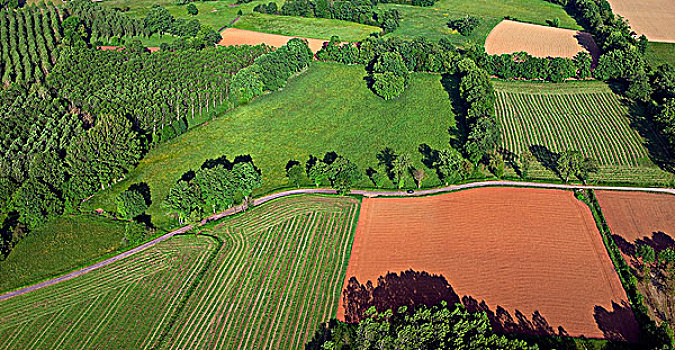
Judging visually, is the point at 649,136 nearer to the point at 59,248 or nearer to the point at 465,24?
the point at 465,24

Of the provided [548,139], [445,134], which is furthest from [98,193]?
[548,139]

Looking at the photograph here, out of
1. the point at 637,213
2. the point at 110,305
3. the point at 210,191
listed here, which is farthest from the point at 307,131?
the point at 637,213

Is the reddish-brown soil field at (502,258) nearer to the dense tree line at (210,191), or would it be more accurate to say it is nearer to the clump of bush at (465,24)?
the dense tree line at (210,191)

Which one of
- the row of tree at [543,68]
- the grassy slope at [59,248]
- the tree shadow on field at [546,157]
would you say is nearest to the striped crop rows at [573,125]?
the tree shadow on field at [546,157]

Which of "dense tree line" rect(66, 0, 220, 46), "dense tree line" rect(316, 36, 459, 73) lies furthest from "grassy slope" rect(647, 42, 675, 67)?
"dense tree line" rect(66, 0, 220, 46)

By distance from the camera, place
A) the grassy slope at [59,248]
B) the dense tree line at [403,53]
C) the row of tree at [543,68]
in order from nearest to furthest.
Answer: the grassy slope at [59,248] → the row of tree at [543,68] → the dense tree line at [403,53]

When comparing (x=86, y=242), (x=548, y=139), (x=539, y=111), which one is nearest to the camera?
(x=86, y=242)

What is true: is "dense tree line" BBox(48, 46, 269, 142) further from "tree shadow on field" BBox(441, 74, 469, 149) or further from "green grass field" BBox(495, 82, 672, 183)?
"green grass field" BBox(495, 82, 672, 183)

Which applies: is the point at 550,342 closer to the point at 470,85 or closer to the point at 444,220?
the point at 444,220
